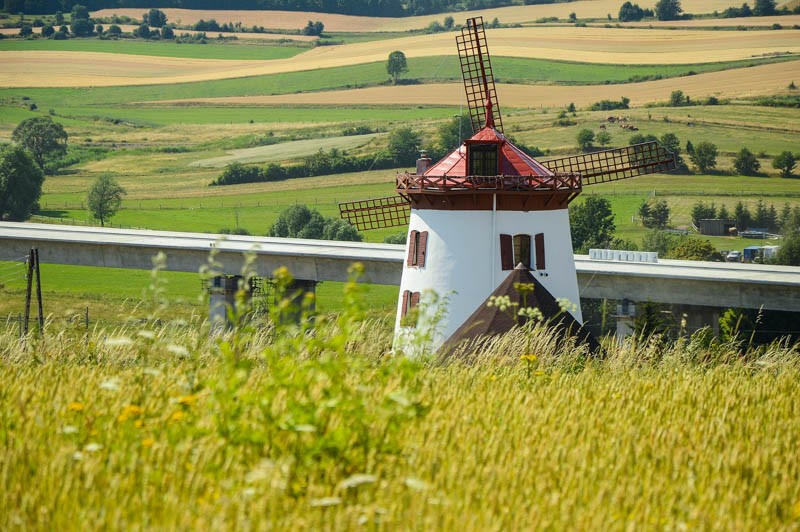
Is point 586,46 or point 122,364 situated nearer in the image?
point 122,364

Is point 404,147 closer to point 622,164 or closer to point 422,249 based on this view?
point 622,164

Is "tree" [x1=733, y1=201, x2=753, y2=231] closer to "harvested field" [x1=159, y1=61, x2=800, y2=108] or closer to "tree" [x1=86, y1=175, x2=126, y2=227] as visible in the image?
"harvested field" [x1=159, y1=61, x2=800, y2=108]

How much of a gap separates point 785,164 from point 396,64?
81.8m

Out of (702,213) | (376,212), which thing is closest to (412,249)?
(376,212)

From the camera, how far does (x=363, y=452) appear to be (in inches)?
329

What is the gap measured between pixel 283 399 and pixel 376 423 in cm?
88

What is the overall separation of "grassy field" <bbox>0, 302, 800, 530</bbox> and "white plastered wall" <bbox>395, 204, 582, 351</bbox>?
20.5 m

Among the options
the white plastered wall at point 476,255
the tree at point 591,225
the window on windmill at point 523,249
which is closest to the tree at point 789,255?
the tree at point 591,225

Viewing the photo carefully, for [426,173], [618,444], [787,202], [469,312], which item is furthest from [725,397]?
[787,202]

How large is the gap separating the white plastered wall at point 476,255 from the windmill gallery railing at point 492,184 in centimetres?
67

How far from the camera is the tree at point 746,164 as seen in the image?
11744 centimetres

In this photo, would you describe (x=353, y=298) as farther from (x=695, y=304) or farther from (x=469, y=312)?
(x=695, y=304)

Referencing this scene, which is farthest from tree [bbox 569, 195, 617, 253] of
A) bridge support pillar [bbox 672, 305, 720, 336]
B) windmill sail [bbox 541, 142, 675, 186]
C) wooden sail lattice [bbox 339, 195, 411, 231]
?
bridge support pillar [bbox 672, 305, 720, 336]

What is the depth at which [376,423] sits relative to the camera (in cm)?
872
